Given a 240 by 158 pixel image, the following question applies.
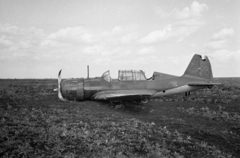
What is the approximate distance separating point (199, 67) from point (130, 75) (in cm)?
582

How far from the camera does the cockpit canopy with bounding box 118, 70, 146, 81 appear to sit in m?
11.0

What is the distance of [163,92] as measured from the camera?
11773 millimetres

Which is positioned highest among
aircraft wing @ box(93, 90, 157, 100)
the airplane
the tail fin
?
the tail fin

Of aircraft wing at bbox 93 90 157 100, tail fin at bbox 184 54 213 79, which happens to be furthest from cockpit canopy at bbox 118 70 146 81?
tail fin at bbox 184 54 213 79

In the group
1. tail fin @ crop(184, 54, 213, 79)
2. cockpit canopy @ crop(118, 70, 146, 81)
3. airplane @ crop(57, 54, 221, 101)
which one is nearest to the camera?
airplane @ crop(57, 54, 221, 101)

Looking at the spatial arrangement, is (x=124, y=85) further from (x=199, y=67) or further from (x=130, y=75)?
(x=199, y=67)

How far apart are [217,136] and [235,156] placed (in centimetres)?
142

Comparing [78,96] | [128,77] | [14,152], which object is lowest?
[14,152]

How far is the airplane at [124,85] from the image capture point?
10.5 metres

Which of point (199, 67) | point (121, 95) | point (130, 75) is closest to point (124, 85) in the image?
point (130, 75)

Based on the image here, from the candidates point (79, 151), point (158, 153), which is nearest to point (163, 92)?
point (158, 153)

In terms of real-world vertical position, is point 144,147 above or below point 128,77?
below

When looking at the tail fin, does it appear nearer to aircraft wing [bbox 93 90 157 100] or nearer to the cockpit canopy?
the cockpit canopy

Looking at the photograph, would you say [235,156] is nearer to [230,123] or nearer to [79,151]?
[230,123]
